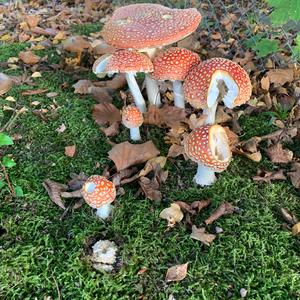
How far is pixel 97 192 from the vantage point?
226 cm

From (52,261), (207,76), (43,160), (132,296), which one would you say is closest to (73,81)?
(43,160)

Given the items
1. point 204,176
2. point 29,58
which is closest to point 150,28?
point 204,176

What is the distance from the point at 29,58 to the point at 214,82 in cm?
223

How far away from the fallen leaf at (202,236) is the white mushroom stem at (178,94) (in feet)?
3.64

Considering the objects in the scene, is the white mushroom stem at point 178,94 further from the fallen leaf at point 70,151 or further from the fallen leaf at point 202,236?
the fallen leaf at point 202,236

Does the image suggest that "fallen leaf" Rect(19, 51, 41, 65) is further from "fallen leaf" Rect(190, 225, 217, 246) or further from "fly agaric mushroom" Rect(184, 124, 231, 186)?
"fallen leaf" Rect(190, 225, 217, 246)

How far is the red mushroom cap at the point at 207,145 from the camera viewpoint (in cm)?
234

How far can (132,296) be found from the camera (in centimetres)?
210

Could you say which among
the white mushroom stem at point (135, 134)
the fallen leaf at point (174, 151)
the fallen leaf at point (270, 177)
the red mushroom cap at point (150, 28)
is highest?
the red mushroom cap at point (150, 28)

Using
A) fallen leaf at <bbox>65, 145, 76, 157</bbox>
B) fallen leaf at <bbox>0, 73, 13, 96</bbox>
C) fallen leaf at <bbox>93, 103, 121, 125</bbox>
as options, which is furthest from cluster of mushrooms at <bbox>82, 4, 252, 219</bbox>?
fallen leaf at <bbox>0, 73, 13, 96</bbox>

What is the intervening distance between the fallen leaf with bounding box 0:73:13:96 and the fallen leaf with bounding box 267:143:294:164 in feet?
7.59

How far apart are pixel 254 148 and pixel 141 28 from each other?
119cm

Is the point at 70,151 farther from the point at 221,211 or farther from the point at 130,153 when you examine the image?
the point at 221,211

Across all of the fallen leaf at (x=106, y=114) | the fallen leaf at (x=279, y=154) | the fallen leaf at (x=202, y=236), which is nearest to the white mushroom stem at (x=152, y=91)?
the fallen leaf at (x=106, y=114)
